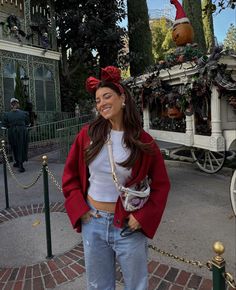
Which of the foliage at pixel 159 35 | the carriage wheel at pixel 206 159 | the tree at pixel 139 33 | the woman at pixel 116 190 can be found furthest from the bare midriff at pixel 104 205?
the foliage at pixel 159 35

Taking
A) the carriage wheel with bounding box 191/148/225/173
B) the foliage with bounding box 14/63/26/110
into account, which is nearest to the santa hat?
the carriage wheel with bounding box 191/148/225/173

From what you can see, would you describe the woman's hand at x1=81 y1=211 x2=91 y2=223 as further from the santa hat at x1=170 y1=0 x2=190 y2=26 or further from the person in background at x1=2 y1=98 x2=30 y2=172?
the person in background at x1=2 y1=98 x2=30 y2=172

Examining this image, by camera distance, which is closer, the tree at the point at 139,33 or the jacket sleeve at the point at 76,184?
the jacket sleeve at the point at 76,184

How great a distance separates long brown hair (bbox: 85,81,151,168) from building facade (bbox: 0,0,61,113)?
13548 millimetres

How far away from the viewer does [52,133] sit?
12930 millimetres

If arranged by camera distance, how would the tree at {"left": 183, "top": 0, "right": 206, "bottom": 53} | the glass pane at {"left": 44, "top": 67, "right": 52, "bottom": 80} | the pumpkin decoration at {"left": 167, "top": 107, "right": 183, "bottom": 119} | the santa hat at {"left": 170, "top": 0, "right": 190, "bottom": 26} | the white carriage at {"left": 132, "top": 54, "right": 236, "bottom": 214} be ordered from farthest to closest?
the glass pane at {"left": 44, "top": 67, "right": 52, "bottom": 80} → the tree at {"left": 183, "top": 0, "right": 206, "bottom": 53} → the santa hat at {"left": 170, "top": 0, "right": 190, "bottom": 26} → the pumpkin decoration at {"left": 167, "top": 107, "right": 183, "bottom": 119} → the white carriage at {"left": 132, "top": 54, "right": 236, "bottom": 214}

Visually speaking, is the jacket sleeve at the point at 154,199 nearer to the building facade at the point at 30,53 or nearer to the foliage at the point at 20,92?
the foliage at the point at 20,92

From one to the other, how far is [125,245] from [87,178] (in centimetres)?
51

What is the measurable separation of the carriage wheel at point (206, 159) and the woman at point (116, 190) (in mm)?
5021

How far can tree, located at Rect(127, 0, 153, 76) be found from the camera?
1470 cm

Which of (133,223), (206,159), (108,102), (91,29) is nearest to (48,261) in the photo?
(133,223)

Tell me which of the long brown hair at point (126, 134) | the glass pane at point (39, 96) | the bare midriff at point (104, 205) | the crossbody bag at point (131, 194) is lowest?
the bare midriff at point (104, 205)

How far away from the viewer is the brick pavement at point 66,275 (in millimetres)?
3090

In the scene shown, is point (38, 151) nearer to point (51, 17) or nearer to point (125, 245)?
point (51, 17)
